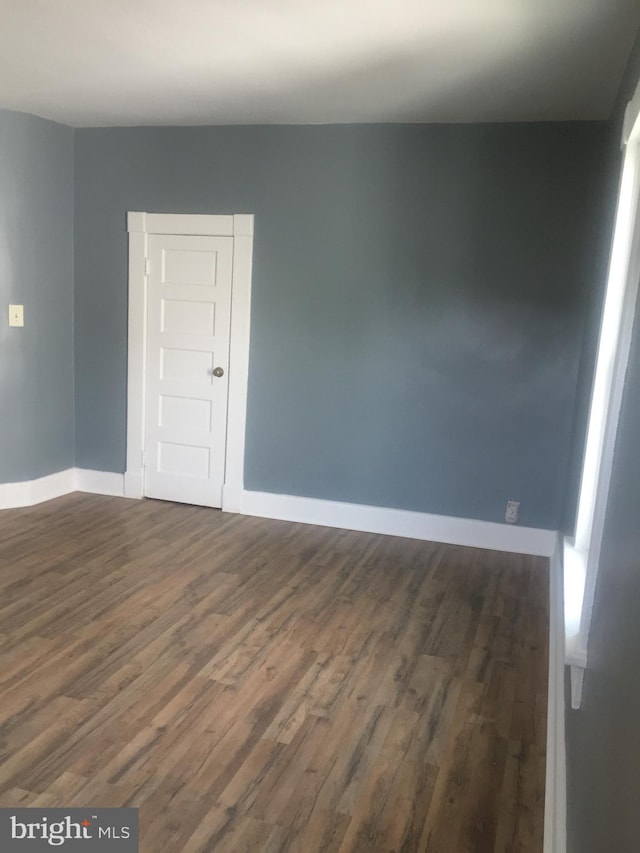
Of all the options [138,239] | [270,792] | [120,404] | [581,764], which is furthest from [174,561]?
[581,764]

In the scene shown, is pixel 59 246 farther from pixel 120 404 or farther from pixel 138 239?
pixel 120 404

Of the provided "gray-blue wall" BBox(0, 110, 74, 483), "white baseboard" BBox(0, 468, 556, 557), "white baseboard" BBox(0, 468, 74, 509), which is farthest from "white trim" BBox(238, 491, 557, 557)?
"gray-blue wall" BBox(0, 110, 74, 483)

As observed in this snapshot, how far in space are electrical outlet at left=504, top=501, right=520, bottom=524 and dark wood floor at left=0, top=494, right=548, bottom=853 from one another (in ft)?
0.93

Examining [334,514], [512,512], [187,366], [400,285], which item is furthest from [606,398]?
[187,366]

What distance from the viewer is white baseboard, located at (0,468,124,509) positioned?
15.0 feet

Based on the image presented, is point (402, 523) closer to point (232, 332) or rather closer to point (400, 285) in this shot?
point (400, 285)

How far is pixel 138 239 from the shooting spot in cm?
464

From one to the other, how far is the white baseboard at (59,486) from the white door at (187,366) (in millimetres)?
289

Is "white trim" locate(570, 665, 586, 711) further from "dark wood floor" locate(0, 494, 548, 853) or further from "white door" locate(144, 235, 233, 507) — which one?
"white door" locate(144, 235, 233, 507)

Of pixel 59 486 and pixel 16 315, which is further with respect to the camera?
pixel 59 486

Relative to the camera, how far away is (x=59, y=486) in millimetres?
4898

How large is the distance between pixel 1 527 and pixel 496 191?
11.5ft

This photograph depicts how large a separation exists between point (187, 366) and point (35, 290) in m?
1.08

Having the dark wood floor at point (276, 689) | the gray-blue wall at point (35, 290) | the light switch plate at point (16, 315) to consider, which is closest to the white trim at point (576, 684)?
the dark wood floor at point (276, 689)
